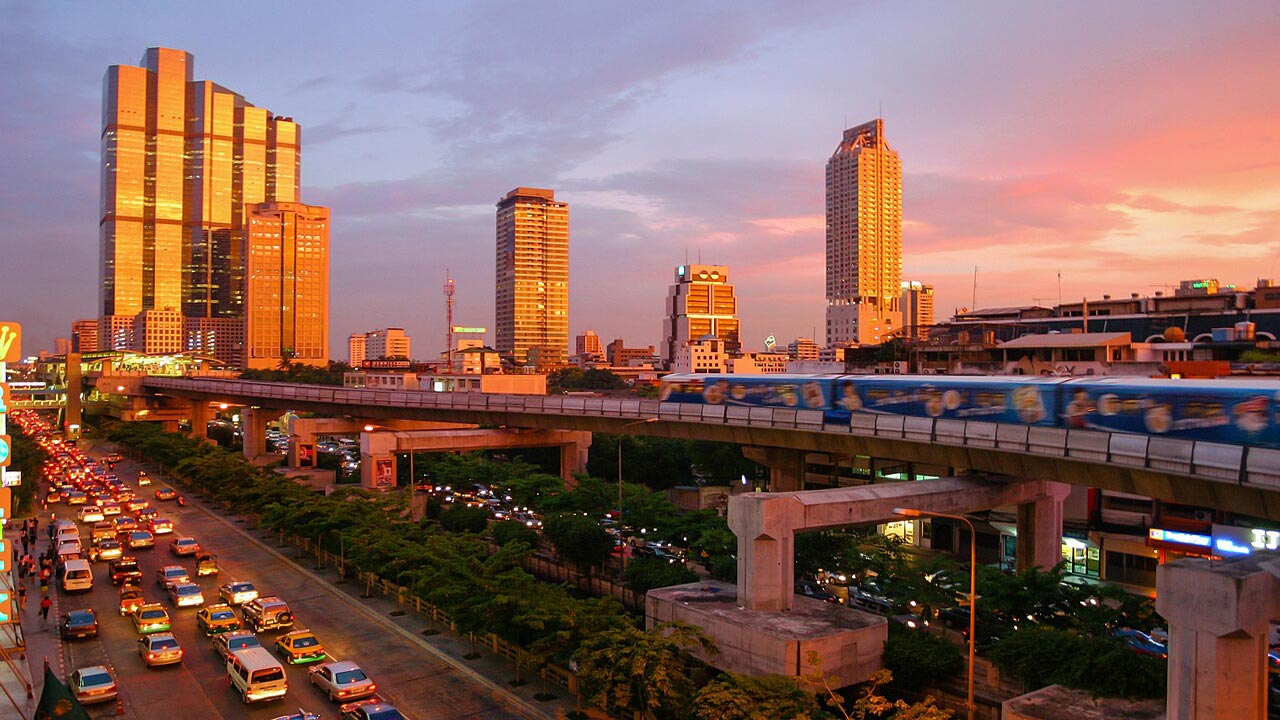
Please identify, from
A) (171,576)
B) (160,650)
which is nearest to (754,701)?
(160,650)

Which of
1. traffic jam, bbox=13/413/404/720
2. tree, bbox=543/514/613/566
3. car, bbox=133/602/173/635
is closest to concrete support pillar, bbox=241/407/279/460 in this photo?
traffic jam, bbox=13/413/404/720

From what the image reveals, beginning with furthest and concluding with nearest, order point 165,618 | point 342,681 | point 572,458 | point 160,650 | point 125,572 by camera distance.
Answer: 1. point 572,458
2. point 125,572
3. point 165,618
4. point 160,650
5. point 342,681

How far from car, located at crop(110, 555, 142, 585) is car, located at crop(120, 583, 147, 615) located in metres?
1.85

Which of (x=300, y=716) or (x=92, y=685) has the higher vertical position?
(x=300, y=716)

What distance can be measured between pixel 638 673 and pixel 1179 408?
2221 centimetres

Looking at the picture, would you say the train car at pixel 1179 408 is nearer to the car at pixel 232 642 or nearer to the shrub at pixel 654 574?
the shrub at pixel 654 574

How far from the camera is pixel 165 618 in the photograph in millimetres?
36438

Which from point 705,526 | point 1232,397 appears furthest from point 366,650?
point 1232,397

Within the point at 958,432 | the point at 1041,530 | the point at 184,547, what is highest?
the point at 958,432

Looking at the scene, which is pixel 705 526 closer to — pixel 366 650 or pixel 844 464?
pixel 366 650

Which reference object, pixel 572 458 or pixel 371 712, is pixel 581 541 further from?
pixel 572 458

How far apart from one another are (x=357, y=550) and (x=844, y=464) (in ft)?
149

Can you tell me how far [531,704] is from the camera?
2942cm

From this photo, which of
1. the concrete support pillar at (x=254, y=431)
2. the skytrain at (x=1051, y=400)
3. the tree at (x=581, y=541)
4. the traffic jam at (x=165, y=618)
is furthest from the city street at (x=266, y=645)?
the concrete support pillar at (x=254, y=431)
